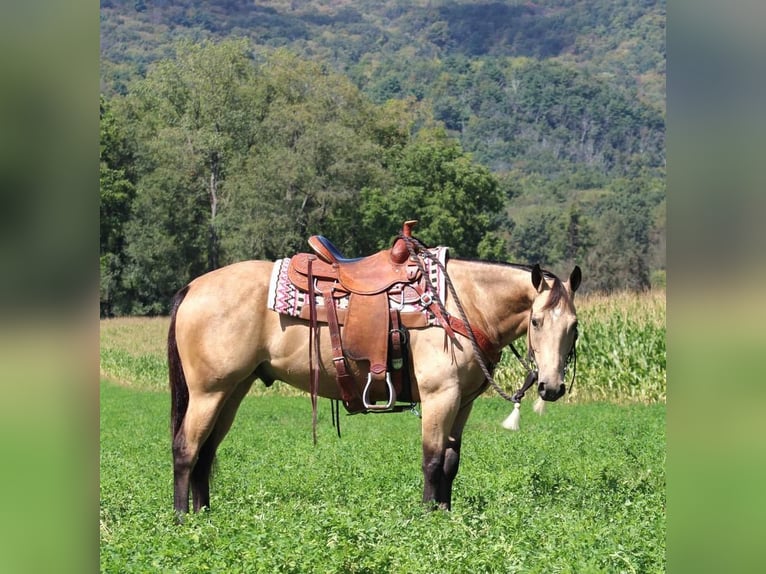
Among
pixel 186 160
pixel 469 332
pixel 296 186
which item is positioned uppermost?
pixel 186 160

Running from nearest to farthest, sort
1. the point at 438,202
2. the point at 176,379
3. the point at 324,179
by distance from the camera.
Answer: the point at 176,379
the point at 324,179
the point at 438,202

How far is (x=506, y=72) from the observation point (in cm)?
11200

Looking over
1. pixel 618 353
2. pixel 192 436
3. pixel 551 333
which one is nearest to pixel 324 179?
pixel 618 353

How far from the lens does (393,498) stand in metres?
7.55

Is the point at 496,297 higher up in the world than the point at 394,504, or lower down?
higher up

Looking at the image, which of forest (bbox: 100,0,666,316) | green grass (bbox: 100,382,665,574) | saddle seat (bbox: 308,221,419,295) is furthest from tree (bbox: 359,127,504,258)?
saddle seat (bbox: 308,221,419,295)

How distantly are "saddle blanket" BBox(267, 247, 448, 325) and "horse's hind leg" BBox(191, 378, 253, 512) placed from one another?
0.73 m

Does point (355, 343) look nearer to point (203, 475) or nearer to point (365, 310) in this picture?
point (365, 310)

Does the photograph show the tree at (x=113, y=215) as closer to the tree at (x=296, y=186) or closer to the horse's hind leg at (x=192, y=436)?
the tree at (x=296, y=186)

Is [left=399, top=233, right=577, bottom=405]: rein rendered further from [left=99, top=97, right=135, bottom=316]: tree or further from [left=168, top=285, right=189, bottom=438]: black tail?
[left=99, top=97, right=135, bottom=316]: tree

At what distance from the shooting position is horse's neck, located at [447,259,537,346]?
7.55 meters

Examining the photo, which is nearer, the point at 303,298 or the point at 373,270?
the point at 303,298

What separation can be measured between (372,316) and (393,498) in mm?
1450

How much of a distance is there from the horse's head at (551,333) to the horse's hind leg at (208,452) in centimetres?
234
